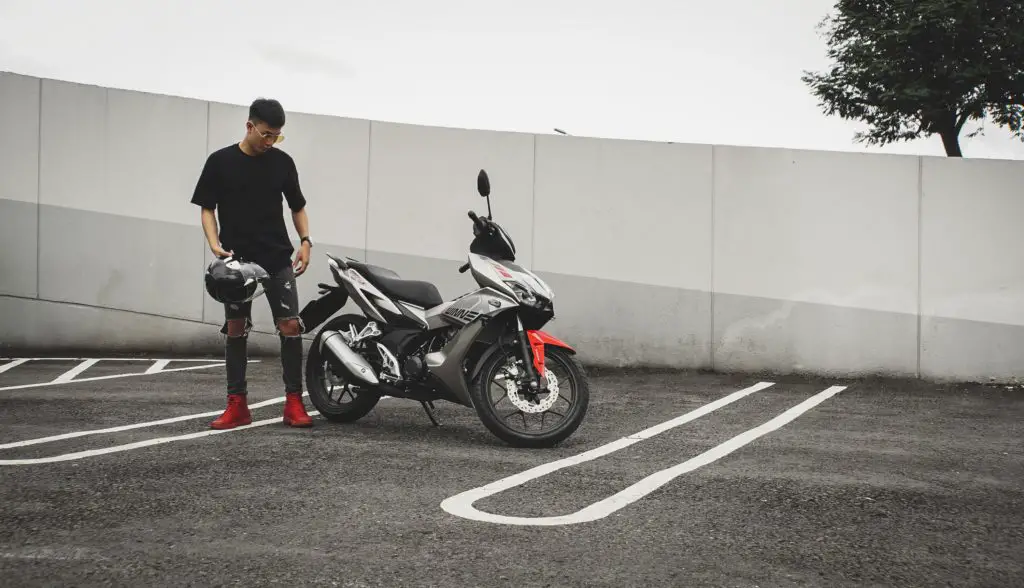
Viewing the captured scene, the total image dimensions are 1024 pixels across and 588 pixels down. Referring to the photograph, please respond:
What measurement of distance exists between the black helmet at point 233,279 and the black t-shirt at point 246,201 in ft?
0.59

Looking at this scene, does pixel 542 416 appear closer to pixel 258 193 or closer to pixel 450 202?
pixel 258 193

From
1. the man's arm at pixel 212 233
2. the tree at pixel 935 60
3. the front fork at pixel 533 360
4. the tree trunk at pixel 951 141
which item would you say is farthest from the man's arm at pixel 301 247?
the tree trunk at pixel 951 141

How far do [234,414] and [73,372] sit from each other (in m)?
3.27

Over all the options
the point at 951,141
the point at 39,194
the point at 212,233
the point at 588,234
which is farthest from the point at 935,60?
the point at 212,233

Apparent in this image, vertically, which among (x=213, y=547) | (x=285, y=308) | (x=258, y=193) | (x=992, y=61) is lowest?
(x=213, y=547)

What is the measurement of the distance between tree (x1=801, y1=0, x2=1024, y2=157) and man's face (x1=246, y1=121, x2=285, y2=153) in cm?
2732

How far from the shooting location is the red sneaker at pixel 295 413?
17.2 ft

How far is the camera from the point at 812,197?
8438 mm

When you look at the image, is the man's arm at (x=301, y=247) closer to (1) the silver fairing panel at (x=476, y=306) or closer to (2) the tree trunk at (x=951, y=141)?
(1) the silver fairing panel at (x=476, y=306)

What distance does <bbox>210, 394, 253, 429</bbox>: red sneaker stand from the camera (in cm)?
516

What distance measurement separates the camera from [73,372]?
773 centimetres

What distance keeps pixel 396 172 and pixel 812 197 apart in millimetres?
3848

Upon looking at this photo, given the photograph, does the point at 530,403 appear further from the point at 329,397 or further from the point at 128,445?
the point at 128,445

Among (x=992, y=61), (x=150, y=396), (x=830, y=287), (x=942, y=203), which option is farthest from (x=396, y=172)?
(x=992, y=61)
